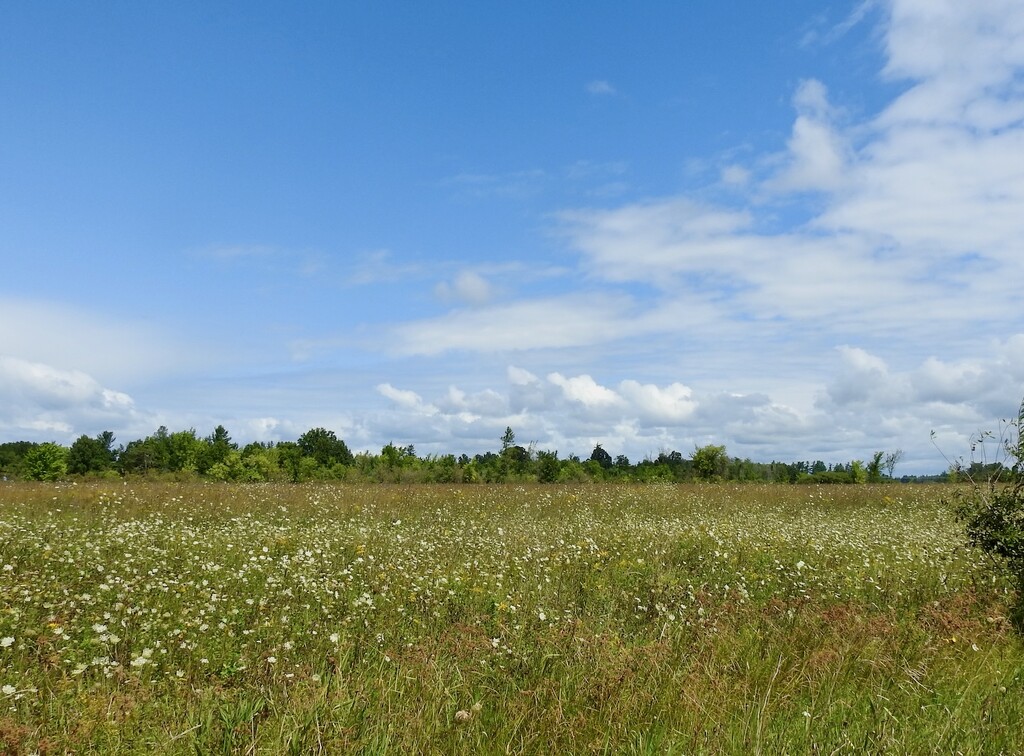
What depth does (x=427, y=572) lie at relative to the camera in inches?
335

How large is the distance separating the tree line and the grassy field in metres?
26.8

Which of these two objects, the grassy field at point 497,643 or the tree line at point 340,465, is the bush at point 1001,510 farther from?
the tree line at point 340,465

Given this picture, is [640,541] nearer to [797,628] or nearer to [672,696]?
[797,628]

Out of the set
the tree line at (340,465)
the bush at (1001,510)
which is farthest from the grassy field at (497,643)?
the tree line at (340,465)

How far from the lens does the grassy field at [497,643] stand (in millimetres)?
4184

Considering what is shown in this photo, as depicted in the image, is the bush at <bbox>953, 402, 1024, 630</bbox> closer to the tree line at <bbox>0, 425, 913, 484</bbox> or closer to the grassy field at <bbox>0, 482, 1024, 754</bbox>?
the grassy field at <bbox>0, 482, 1024, 754</bbox>

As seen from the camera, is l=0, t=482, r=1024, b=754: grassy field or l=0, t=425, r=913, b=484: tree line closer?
l=0, t=482, r=1024, b=754: grassy field

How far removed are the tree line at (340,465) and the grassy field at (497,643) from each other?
26.8 meters

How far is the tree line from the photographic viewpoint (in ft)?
137

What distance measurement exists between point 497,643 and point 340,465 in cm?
4029

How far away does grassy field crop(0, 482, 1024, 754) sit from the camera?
4.18m

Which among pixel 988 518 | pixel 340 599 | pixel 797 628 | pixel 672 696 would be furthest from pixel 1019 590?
pixel 340 599

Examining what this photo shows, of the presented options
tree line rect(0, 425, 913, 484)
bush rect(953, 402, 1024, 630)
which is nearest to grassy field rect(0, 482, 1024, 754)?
bush rect(953, 402, 1024, 630)

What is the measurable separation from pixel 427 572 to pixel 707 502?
15.1m
